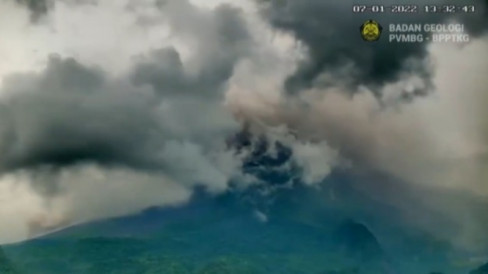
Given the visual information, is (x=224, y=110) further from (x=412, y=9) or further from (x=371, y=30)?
(x=412, y=9)

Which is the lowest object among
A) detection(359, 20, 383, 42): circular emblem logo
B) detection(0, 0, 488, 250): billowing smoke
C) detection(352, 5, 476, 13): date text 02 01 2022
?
detection(0, 0, 488, 250): billowing smoke

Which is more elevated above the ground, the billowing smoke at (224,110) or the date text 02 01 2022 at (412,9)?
the date text 02 01 2022 at (412,9)

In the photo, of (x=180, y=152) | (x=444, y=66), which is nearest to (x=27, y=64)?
(x=180, y=152)

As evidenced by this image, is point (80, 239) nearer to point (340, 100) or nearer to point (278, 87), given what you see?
point (278, 87)

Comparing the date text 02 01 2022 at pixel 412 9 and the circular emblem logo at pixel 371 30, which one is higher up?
the date text 02 01 2022 at pixel 412 9

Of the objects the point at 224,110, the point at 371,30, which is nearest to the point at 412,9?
the point at 371,30

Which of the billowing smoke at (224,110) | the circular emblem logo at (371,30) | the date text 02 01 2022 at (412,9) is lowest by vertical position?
the billowing smoke at (224,110)
